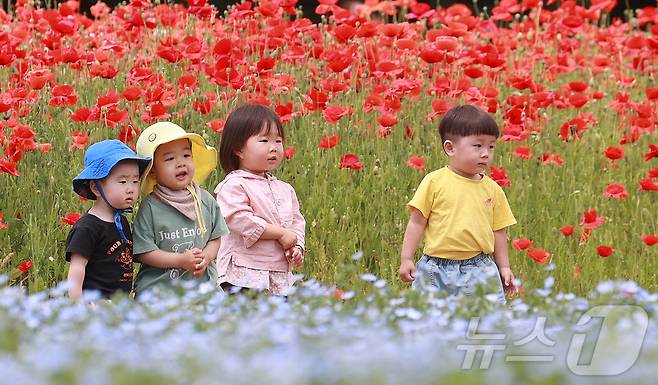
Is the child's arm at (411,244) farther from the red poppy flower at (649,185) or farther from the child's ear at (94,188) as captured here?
the red poppy flower at (649,185)

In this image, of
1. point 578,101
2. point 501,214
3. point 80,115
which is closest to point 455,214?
point 501,214

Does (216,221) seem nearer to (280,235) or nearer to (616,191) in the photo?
(280,235)

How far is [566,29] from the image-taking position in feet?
26.0

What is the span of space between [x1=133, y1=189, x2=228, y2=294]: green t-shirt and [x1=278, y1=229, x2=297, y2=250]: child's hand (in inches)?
9.4

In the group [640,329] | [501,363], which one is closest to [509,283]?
[640,329]

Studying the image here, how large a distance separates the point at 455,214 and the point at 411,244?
→ 0.66ft

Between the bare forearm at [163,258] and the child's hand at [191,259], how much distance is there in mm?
15

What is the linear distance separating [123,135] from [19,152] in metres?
0.50

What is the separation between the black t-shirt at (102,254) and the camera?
4.17m

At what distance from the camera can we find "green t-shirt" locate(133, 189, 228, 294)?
4332mm

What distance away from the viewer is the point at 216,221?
4.45 metres

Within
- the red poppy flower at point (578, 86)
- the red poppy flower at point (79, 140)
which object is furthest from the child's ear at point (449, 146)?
the red poppy flower at point (578, 86)

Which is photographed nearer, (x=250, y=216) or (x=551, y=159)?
(x=250, y=216)

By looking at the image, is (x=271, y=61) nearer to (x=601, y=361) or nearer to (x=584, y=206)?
(x=584, y=206)
